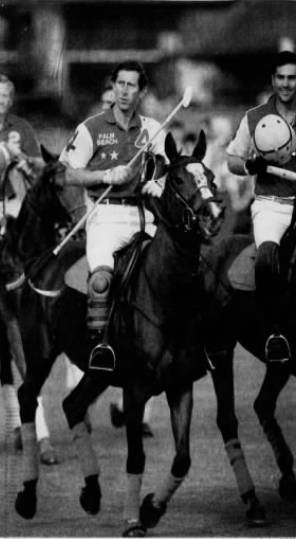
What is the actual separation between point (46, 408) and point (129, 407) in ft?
3.88

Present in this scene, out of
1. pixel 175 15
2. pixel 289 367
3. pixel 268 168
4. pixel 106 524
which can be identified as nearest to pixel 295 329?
pixel 289 367

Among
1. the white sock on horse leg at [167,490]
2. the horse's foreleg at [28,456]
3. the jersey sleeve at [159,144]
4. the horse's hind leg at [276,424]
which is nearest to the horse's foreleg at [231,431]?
the horse's hind leg at [276,424]

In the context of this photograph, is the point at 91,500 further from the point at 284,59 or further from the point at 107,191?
the point at 284,59

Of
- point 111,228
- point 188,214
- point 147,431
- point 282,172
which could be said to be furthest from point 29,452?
point 282,172

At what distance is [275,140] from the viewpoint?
7.80m

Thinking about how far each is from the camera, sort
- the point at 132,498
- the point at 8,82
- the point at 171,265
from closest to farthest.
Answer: the point at 171,265 → the point at 132,498 → the point at 8,82

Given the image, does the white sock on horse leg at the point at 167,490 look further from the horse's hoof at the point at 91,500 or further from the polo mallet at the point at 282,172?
the polo mallet at the point at 282,172

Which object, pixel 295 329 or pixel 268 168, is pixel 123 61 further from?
pixel 295 329

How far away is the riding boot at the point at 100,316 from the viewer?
7371 millimetres

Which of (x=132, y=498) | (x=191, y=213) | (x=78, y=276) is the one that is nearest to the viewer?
(x=191, y=213)

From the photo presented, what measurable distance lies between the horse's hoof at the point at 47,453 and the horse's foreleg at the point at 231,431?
3.88 feet

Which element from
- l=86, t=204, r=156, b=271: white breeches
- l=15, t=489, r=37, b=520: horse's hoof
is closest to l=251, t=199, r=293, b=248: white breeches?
l=86, t=204, r=156, b=271: white breeches

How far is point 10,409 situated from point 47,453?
42 cm

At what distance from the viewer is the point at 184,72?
8.40 metres
